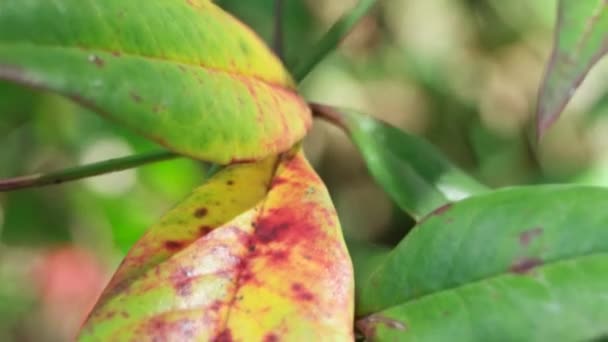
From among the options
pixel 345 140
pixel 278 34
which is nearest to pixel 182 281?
pixel 278 34

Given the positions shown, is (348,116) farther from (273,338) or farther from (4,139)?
(4,139)

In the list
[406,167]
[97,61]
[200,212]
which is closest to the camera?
[97,61]

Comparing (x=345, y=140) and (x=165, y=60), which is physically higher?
(x=165, y=60)

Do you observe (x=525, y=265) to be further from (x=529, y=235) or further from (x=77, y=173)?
(x=77, y=173)

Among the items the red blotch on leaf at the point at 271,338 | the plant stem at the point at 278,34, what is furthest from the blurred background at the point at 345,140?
the red blotch on leaf at the point at 271,338

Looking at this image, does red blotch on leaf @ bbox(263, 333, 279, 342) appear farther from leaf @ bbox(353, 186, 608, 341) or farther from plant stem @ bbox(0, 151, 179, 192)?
plant stem @ bbox(0, 151, 179, 192)

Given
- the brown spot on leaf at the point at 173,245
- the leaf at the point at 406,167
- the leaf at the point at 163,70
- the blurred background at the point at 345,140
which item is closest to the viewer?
the leaf at the point at 163,70

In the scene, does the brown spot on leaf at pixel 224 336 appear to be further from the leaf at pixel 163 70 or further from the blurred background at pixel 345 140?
the blurred background at pixel 345 140

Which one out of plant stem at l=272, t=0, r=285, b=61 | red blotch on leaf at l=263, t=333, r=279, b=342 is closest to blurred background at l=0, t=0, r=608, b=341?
plant stem at l=272, t=0, r=285, b=61
